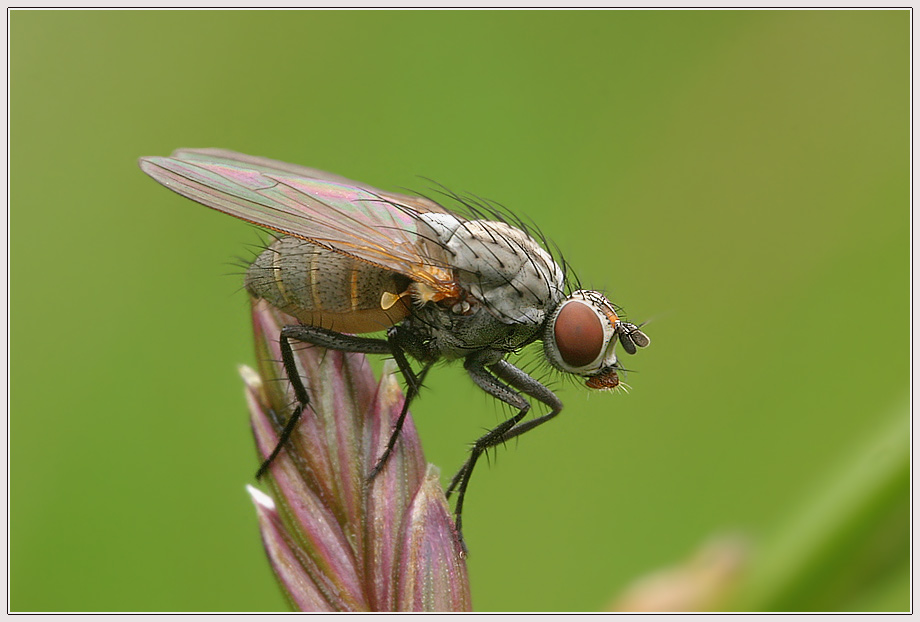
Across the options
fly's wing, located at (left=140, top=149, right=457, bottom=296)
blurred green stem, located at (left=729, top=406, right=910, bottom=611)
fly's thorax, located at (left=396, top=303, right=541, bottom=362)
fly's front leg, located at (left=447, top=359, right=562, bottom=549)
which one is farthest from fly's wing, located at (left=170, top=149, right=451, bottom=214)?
blurred green stem, located at (left=729, top=406, right=910, bottom=611)

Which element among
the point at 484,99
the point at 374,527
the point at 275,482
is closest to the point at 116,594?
the point at 275,482

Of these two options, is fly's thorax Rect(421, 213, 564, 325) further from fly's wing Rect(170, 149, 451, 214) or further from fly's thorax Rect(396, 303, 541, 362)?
fly's wing Rect(170, 149, 451, 214)

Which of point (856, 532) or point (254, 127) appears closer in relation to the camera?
point (856, 532)

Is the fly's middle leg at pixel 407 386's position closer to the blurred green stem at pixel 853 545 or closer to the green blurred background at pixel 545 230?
the green blurred background at pixel 545 230

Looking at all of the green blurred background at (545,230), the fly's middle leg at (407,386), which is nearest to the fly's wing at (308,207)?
the fly's middle leg at (407,386)

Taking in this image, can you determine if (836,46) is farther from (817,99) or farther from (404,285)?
(404,285)

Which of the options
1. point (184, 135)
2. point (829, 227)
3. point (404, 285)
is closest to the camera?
point (404, 285)
